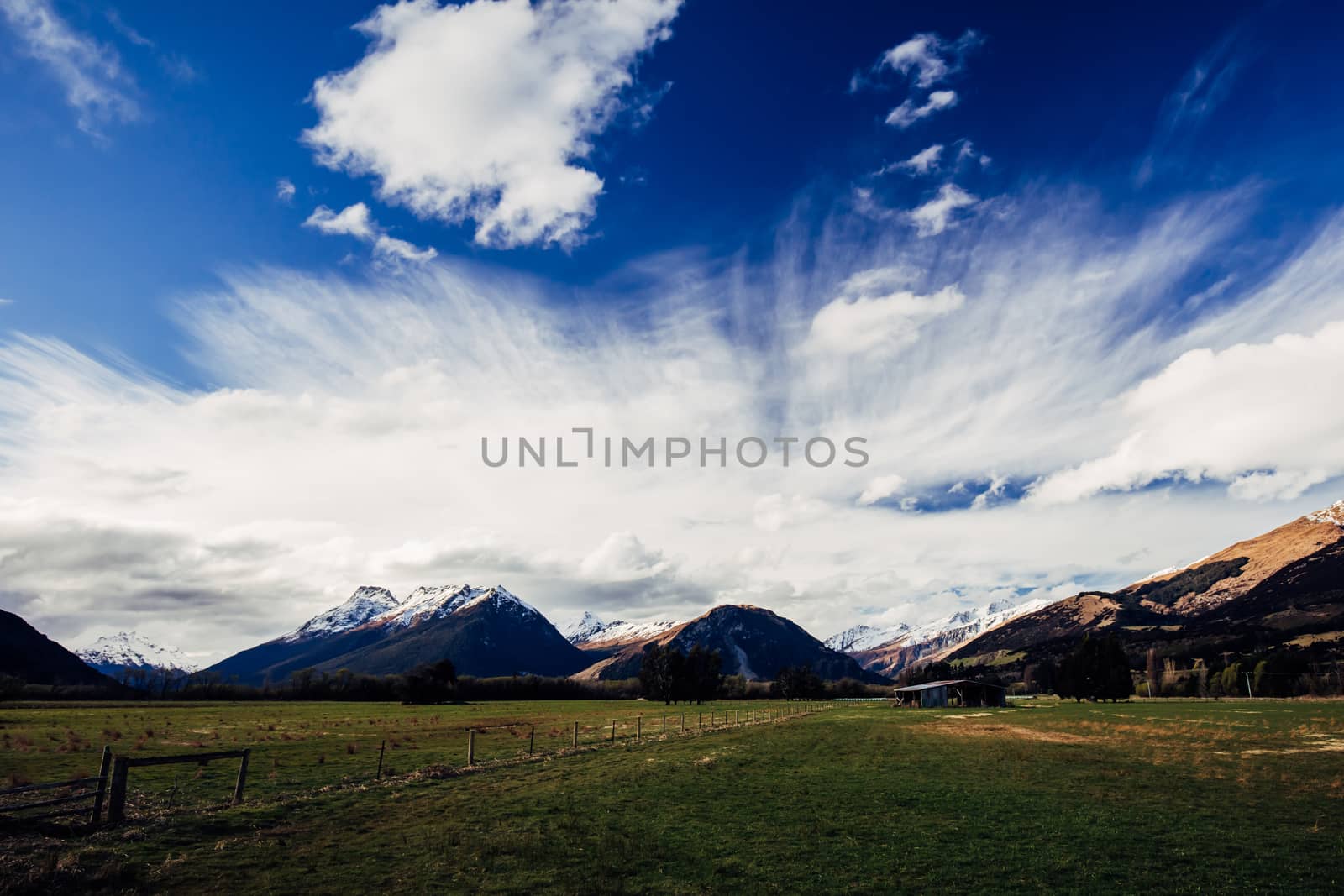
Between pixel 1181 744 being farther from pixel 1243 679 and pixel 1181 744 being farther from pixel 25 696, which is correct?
pixel 25 696

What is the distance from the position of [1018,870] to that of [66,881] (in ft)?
70.7

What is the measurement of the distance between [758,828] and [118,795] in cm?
1960

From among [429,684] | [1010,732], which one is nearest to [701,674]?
[429,684]

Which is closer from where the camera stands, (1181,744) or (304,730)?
(1181,744)

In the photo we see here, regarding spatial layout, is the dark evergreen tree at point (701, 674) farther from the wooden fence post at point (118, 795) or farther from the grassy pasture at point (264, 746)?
the wooden fence post at point (118, 795)

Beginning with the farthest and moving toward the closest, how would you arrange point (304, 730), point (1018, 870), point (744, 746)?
1. point (304, 730)
2. point (744, 746)
3. point (1018, 870)

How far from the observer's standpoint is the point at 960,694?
438 feet

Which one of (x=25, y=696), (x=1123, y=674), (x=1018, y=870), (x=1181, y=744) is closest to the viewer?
(x=1018, y=870)

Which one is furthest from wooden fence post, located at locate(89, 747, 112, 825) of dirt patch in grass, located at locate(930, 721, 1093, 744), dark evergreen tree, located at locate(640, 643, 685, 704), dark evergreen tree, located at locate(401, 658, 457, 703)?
dark evergreen tree, located at locate(640, 643, 685, 704)

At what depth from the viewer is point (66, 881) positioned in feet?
48.1

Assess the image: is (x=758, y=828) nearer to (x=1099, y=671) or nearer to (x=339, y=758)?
(x=339, y=758)

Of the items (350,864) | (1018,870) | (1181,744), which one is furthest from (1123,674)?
(350,864)

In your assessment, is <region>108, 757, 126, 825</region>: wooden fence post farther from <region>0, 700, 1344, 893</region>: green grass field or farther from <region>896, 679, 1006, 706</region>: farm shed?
<region>896, 679, 1006, 706</region>: farm shed

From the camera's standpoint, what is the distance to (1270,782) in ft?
87.5
